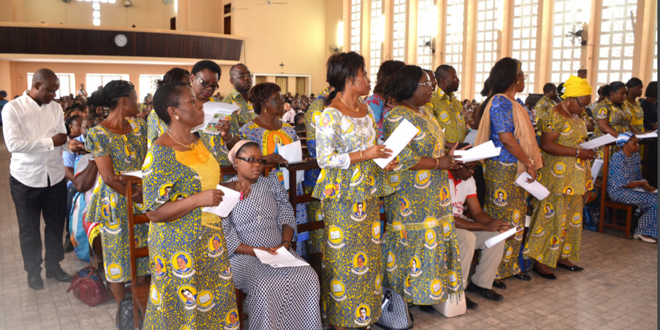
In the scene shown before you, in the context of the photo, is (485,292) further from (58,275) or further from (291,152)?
(58,275)

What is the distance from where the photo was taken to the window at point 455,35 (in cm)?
1761

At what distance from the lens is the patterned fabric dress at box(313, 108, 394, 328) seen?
8.75ft

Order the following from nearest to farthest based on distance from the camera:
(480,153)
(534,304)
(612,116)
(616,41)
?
(480,153)
(534,304)
(612,116)
(616,41)

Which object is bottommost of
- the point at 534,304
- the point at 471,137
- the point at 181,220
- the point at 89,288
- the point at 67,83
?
the point at 534,304

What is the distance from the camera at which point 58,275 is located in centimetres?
393

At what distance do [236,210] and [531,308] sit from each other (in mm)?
2172

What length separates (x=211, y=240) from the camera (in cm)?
220

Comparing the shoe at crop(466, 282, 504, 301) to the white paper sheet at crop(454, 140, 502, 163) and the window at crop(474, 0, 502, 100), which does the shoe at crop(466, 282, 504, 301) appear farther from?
the window at crop(474, 0, 502, 100)

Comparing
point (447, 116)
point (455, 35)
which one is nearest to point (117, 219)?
point (447, 116)

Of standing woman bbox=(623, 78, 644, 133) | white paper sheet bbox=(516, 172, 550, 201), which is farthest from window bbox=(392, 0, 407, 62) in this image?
white paper sheet bbox=(516, 172, 550, 201)

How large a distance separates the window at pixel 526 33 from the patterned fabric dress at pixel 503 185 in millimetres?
12472

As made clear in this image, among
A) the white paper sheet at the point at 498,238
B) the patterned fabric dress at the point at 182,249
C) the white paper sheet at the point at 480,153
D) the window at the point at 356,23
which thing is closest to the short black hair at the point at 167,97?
the patterned fabric dress at the point at 182,249

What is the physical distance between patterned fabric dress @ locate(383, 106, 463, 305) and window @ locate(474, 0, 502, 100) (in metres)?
14.4

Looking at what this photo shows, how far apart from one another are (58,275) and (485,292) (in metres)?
3.30
